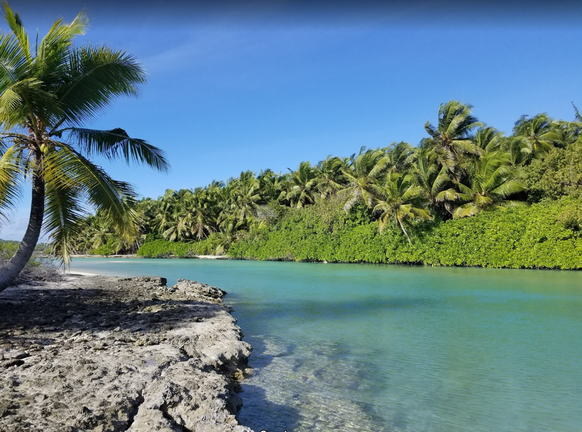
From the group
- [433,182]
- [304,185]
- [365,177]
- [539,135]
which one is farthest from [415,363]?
[304,185]

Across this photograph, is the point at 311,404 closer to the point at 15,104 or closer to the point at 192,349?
the point at 192,349

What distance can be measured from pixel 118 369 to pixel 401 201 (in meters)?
25.1

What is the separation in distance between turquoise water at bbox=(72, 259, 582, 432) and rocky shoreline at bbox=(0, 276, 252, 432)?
1.98 feet

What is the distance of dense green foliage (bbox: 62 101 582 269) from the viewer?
22953 mm

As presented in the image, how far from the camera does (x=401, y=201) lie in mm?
27844

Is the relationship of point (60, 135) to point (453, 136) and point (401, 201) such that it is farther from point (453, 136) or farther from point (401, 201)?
point (453, 136)

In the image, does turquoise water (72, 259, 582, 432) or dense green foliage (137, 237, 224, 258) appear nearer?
turquoise water (72, 259, 582, 432)

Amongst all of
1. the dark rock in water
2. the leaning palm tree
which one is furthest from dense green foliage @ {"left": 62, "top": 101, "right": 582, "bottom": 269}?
the leaning palm tree

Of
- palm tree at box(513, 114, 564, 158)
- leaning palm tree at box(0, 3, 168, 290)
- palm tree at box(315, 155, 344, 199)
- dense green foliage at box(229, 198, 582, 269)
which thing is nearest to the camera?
leaning palm tree at box(0, 3, 168, 290)

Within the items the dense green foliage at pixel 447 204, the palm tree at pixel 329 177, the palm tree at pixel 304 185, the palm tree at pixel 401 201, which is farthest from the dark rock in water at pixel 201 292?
the palm tree at pixel 304 185

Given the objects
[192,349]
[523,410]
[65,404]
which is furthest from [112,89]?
[523,410]

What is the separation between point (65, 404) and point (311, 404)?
2570 millimetres

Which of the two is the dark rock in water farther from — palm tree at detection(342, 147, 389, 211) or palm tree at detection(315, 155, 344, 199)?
palm tree at detection(315, 155, 344, 199)

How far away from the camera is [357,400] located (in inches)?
192
